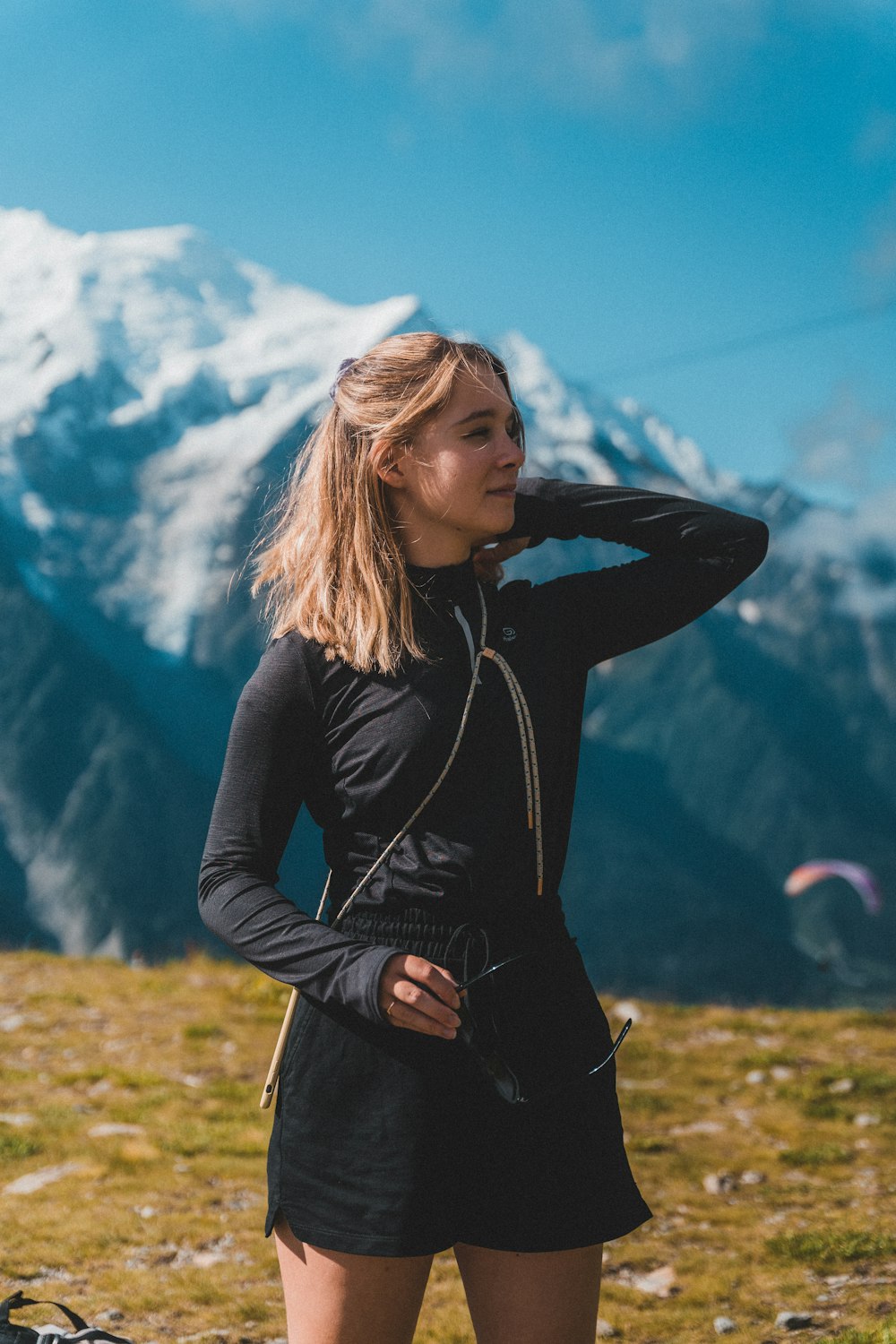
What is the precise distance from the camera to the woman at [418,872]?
1706 millimetres

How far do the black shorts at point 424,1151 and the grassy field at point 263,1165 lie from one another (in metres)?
1.83

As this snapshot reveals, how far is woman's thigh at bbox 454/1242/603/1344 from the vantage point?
173cm

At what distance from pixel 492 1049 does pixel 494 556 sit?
850 millimetres

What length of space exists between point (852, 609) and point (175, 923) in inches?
524

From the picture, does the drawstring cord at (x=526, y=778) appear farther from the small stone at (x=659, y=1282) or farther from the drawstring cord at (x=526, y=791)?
the small stone at (x=659, y=1282)

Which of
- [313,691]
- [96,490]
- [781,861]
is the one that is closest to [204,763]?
[96,490]

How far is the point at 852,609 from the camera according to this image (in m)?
20.7

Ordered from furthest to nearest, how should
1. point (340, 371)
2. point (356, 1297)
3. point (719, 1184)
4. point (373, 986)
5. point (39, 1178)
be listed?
1. point (719, 1184)
2. point (39, 1178)
3. point (340, 371)
4. point (356, 1297)
5. point (373, 986)

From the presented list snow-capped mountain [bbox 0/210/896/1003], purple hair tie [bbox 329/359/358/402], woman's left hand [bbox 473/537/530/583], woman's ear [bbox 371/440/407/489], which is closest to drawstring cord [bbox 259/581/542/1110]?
woman's left hand [bbox 473/537/530/583]

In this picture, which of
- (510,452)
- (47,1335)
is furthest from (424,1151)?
(510,452)

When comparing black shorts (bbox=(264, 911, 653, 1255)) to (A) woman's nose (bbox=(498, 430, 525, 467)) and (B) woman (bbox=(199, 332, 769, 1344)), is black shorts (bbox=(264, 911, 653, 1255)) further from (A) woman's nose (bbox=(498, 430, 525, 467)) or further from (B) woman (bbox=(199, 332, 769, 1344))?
(A) woman's nose (bbox=(498, 430, 525, 467))

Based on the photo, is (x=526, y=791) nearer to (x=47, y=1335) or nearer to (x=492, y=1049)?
(x=492, y=1049)

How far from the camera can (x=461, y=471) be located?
6.18 feet

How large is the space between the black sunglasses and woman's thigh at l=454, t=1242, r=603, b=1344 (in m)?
0.24
